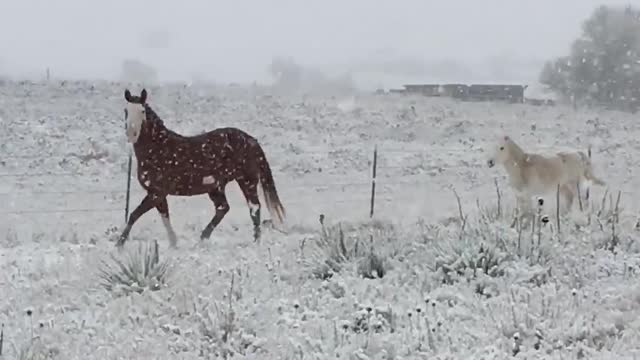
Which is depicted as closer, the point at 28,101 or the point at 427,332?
the point at 427,332

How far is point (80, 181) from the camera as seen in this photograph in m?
21.3

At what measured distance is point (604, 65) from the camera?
5025cm

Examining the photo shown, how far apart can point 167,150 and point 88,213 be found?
7.64 m

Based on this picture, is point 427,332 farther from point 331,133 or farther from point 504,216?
point 331,133

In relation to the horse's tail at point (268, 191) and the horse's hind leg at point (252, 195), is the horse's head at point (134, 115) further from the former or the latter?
the horse's tail at point (268, 191)

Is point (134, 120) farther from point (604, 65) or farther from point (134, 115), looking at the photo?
point (604, 65)

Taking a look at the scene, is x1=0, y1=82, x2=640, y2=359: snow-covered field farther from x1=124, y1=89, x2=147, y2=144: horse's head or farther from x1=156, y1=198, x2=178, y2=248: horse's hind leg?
x1=124, y1=89, x2=147, y2=144: horse's head

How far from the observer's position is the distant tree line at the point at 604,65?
49.8 m

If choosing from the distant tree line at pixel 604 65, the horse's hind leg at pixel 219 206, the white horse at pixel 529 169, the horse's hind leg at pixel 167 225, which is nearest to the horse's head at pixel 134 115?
the horse's hind leg at pixel 167 225

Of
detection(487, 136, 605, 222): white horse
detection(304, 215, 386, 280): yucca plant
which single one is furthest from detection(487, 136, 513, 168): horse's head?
detection(304, 215, 386, 280): yucca plant

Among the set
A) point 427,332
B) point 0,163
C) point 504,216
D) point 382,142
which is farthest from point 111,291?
point 382,142

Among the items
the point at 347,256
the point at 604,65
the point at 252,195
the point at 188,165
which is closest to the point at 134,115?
the point at 188,165

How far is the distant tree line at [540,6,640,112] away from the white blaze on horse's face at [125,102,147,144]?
43688 millimetres

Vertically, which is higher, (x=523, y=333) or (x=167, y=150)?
(x=167, y=150)
